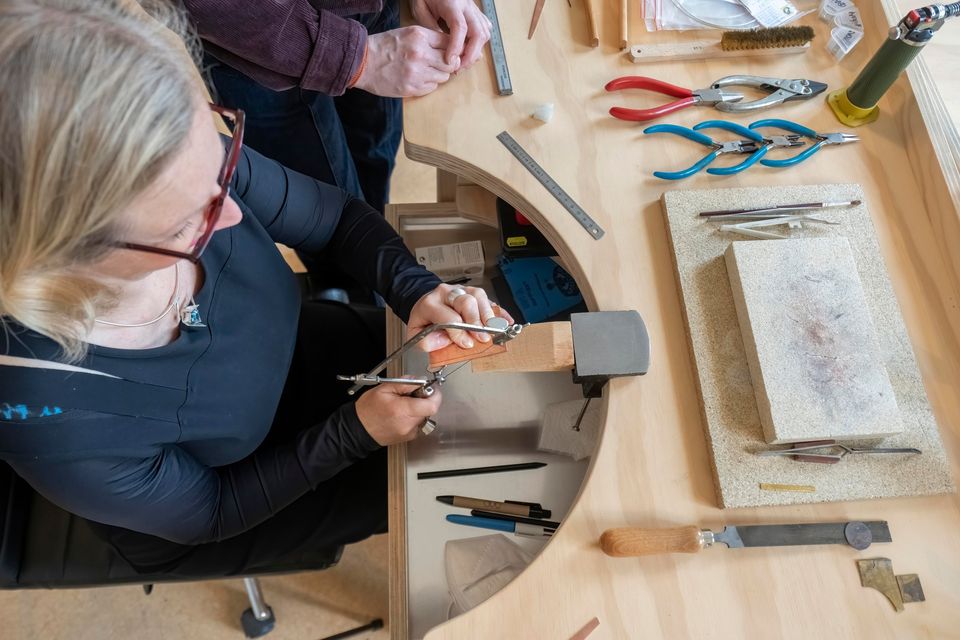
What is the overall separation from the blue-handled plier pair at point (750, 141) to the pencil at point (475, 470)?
0.49 metres

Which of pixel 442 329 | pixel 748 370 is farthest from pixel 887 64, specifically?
pixel 442 329

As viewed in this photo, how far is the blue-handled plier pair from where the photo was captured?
89 cm

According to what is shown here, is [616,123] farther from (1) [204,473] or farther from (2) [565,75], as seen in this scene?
(1) [204,473]

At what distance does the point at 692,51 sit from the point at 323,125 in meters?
0.76

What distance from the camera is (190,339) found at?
817 mm

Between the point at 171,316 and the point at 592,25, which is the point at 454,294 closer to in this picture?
the point at 171,316

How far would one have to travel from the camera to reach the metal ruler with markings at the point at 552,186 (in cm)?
88

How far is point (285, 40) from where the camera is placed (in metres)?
0.96

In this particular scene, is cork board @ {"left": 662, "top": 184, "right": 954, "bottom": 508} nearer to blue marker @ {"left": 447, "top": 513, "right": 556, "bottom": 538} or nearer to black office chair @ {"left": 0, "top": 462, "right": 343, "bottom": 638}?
blue marker @ {"left": 447, "top": 513, "right": 556, "bottom": 538}

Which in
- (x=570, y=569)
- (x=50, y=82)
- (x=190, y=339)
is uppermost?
(x=50, y=82)

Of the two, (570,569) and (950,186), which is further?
(950,186)

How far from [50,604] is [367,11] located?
1.62 meters

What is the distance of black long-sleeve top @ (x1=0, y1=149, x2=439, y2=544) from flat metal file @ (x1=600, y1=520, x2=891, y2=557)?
0.39 m

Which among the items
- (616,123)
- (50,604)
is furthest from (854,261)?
(50,604)
